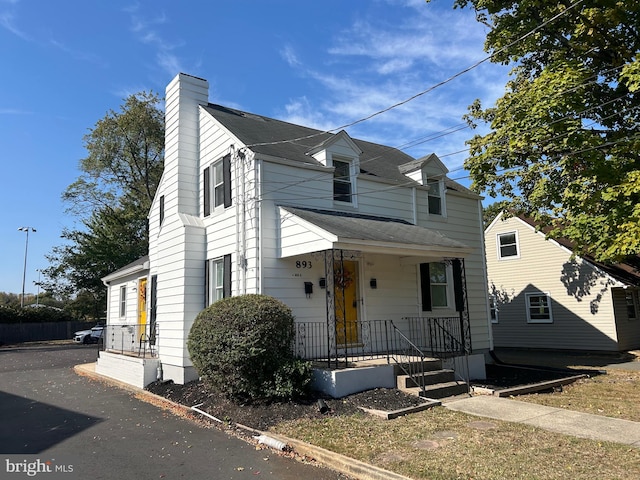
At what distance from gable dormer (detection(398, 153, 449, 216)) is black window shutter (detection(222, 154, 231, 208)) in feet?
18.7

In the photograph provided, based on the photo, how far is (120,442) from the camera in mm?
7324

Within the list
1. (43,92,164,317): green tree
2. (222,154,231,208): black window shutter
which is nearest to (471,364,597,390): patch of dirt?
(222,154,231,208): black window shutter

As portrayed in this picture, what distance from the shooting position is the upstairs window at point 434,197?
14633 millimetres

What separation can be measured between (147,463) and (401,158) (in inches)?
528

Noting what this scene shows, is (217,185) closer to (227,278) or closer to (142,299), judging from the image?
(227,278)

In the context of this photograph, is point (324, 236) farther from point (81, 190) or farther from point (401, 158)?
point (81, 190)

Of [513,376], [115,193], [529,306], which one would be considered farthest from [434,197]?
[115,193]

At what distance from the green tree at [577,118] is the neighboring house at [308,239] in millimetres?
2745

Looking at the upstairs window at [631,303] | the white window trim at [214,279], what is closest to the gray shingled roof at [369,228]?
the white window trim at [214,279]

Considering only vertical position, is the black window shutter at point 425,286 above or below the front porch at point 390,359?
above

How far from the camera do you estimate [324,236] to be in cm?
935

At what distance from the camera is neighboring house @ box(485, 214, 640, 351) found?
19.1m

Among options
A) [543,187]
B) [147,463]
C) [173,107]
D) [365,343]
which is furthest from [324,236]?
[173,107]

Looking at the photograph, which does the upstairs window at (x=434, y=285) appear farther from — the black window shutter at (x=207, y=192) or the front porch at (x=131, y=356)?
the front porch at (x=131, y=356)
